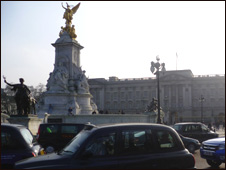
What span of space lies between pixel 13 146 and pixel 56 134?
5.93m

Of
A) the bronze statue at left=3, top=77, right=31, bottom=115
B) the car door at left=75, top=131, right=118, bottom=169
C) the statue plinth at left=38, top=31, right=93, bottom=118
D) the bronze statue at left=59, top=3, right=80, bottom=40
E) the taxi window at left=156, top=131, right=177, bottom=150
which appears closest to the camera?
the car door at left=75, top=131, right=118, bottom=169

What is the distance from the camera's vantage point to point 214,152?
10250mm

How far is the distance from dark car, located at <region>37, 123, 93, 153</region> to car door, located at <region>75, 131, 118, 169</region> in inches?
281

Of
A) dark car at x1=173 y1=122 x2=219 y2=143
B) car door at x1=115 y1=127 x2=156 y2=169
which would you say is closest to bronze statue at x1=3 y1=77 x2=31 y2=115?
dark car at x1=173 y1=122 x2=219 y2=143

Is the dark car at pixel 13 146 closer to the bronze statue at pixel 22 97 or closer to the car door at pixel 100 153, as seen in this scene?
the car door at pixel 100 153

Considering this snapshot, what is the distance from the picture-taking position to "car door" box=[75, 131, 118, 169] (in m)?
5.54

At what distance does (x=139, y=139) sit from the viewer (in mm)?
6078

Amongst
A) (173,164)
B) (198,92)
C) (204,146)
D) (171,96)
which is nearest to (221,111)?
(198,92)

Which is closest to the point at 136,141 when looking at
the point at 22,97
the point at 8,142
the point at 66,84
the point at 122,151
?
the point at 122,151

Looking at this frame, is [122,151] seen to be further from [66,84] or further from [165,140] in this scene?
[66,84]

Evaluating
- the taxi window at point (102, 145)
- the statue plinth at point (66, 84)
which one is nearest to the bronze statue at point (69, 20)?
the statue plinth at point (66, 84)

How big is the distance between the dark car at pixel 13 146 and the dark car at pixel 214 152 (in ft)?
20.9

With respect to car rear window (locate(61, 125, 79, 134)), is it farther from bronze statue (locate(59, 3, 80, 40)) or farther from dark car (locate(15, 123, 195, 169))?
bronze statue (locate(59, 3, 80, 40))

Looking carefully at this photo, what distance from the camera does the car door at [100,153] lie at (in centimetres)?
554
